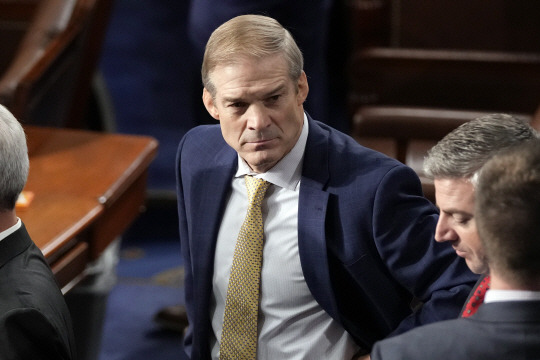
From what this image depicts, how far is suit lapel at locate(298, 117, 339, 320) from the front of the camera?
6.30 ft

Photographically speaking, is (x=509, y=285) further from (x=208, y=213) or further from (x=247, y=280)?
(x=208, y=213)

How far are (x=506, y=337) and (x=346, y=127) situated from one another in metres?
3.40

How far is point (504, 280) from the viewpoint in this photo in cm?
138

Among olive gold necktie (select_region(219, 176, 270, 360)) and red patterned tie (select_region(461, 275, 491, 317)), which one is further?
olive gold necktie (select_region(219, 176, 270, 360))

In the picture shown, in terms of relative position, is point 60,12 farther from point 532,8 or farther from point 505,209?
point 505,209

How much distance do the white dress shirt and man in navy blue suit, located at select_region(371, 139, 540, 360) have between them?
21.9 inches

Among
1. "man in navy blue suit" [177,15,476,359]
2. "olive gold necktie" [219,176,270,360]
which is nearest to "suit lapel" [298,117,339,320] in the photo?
"man in navy blue suit" [177,15,476,359]

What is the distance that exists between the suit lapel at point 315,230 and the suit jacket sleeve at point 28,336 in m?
0.53

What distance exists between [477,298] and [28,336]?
2.81 ft

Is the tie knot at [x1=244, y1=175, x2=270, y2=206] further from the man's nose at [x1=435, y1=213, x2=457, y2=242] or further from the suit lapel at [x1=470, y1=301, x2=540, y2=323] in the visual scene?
the suit lapel at [x1=470, y1=301, x2=540, y2=323]

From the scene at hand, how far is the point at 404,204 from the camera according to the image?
6.16 ft

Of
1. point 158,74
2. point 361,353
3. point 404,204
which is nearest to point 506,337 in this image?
point 404,204

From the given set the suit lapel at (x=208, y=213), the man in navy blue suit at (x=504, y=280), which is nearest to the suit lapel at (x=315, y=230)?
the suit lapel at (x=208, y=213)

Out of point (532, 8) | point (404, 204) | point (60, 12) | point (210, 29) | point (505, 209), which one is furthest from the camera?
point (532, 8)
